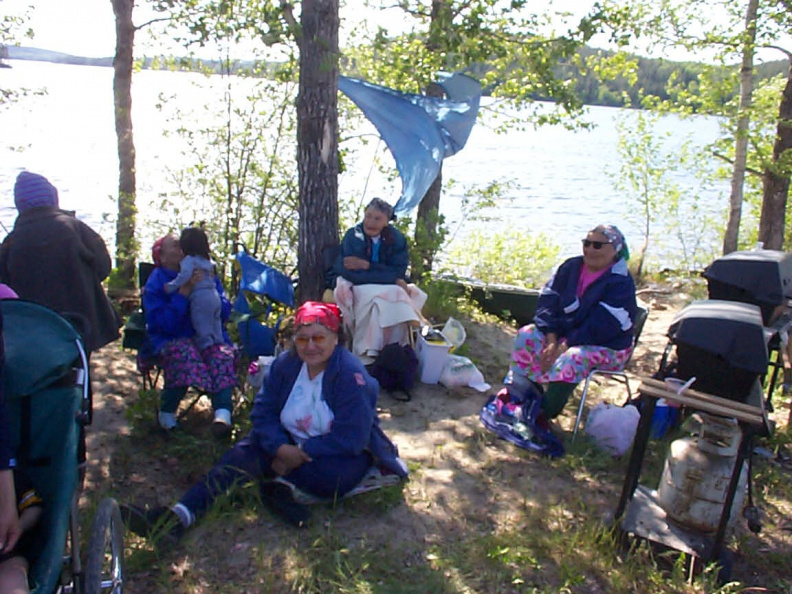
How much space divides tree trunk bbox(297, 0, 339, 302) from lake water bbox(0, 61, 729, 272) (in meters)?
1.49

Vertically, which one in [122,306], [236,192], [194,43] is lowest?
[122,306]

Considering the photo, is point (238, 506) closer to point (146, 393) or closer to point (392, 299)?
point (146, 393)

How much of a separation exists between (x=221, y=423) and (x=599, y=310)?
2244 mm

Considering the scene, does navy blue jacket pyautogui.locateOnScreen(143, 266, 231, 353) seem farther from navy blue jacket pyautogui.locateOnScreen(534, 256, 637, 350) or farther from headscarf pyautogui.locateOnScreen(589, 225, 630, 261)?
headscarf pyautogui.locateOnScreen(589, 225, 630, 261)

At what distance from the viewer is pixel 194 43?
18.2 feet

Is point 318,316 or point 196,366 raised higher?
point 318,316

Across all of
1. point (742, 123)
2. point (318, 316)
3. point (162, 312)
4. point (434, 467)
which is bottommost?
point (434, 467)

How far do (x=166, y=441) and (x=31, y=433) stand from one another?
156 cm

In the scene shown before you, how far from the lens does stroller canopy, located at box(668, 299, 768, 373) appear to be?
3062mm

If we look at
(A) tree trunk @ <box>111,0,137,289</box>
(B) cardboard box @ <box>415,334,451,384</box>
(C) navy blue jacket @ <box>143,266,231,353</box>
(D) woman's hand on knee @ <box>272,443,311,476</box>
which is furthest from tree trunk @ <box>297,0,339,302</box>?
(D) woman's hand on knee @ <box>272,443,311,476</box>

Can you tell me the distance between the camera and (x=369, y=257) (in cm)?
500

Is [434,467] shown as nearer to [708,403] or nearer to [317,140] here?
[708,403]

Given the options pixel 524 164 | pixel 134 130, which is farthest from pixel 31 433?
pixel 524 164

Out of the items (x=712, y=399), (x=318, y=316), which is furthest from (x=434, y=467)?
(x=712, y=399)
